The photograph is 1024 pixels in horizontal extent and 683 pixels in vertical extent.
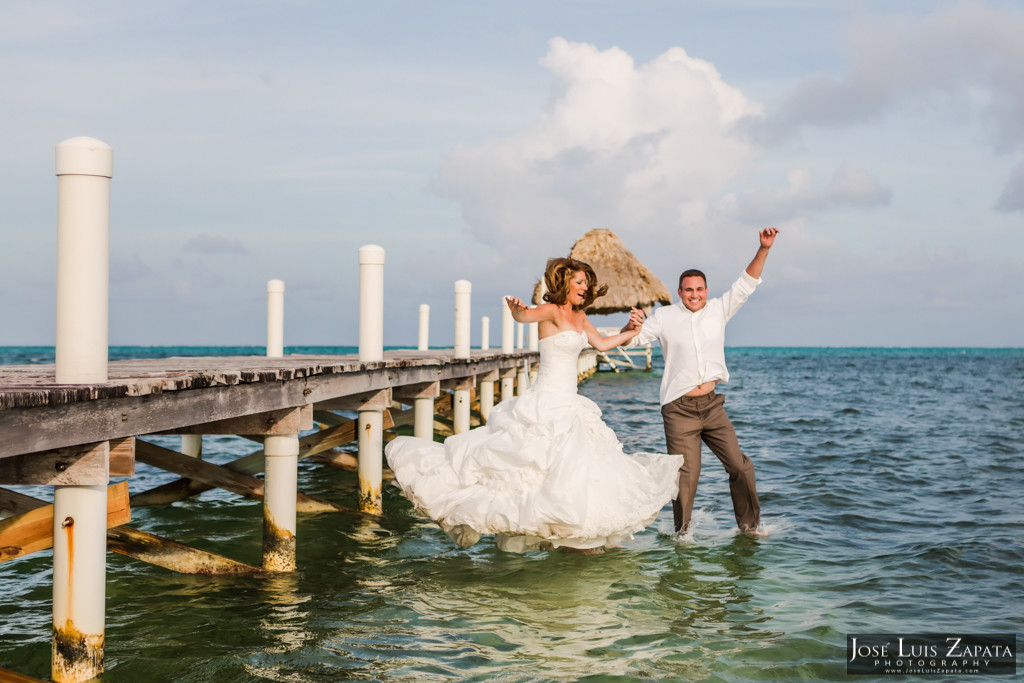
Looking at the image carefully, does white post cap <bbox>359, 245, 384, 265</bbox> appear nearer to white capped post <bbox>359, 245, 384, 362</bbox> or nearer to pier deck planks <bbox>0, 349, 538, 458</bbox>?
white capped post <bbox>359, 245, 384, 362</bbox>

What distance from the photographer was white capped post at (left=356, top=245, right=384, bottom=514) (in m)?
8.14

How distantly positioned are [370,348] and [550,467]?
3.00 m

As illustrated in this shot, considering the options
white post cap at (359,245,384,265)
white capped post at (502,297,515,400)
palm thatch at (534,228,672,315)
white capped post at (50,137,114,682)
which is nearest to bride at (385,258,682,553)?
white post cap at (359,245,384,265)

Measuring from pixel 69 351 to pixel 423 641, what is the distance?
2622mm

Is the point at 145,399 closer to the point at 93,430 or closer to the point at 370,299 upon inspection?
the point at 93,430

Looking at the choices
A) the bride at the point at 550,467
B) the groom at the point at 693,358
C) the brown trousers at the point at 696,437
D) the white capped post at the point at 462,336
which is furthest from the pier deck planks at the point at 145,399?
the white capped post at the point at 462,336

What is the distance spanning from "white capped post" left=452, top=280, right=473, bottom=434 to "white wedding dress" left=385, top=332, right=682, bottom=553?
4.92 meters

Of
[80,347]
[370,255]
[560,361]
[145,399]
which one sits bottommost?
[145,399]

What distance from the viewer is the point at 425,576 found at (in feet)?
22.2

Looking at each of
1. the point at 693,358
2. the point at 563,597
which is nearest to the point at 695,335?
the point at 693,358

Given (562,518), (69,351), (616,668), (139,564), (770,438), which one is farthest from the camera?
(770,438)

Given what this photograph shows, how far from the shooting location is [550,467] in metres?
5.94

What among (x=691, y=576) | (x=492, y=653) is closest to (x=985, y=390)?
(x=691, y=576)

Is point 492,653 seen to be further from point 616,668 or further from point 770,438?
point 770,438
